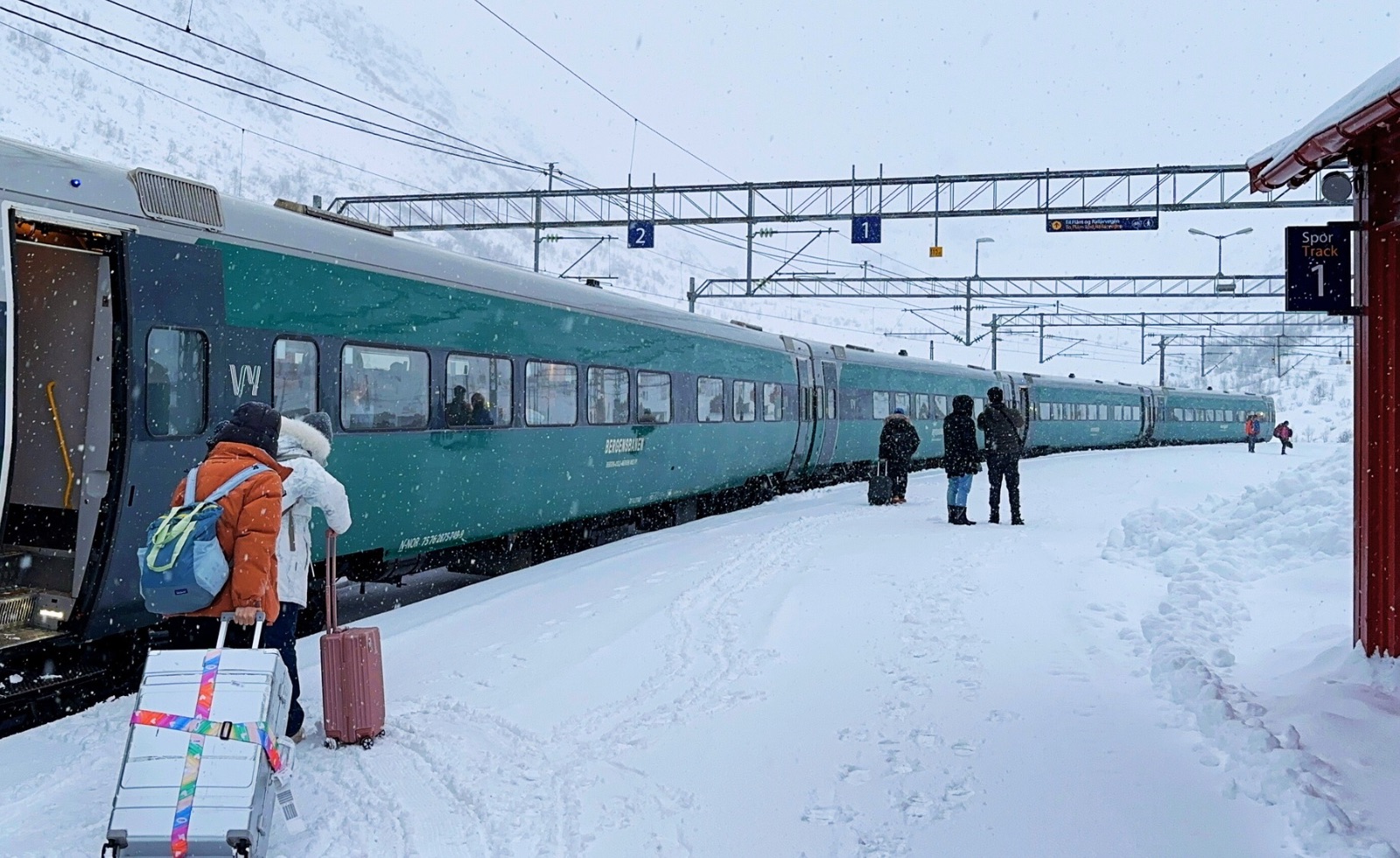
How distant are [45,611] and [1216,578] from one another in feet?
27.2

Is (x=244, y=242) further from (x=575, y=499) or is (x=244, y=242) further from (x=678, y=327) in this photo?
(x=678, y=327)

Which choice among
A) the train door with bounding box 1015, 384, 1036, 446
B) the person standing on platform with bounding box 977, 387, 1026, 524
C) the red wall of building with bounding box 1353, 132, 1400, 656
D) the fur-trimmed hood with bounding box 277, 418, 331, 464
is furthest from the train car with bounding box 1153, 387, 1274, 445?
the fur-trimmed hood with bounding box 277, 418, 331, 464

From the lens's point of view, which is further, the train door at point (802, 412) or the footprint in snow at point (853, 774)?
the train door at point (802, 412)

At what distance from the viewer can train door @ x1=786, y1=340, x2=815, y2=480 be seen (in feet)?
63.4

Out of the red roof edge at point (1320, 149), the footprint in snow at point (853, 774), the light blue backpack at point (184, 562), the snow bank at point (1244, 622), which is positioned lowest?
the footprint in snow at point (853, 774)

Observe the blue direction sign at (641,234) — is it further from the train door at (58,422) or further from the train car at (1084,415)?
the train door at (58,422)

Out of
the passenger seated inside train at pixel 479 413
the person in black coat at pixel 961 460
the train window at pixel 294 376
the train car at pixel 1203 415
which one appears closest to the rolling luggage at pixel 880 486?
the person in black coat at pixel 961 460

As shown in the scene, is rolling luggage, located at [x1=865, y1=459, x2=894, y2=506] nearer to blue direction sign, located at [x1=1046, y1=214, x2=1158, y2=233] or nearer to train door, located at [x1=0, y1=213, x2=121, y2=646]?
blue direction sign, located at [x1=1046, y1=214, x2=1158, y2=233]

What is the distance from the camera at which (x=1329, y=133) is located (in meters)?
5.20

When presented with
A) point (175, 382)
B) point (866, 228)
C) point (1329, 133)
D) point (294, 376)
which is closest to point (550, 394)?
point (294, 376)

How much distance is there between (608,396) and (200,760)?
28.6 feet

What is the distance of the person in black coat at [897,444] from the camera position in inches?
611

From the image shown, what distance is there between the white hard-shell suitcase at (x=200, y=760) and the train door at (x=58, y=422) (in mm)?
2637

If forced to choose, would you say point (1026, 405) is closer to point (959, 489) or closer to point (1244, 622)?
point (959, 489)
